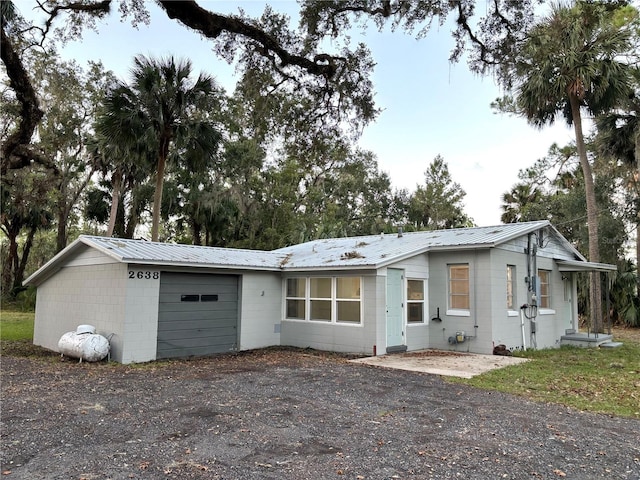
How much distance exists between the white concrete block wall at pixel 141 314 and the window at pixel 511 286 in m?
9.13

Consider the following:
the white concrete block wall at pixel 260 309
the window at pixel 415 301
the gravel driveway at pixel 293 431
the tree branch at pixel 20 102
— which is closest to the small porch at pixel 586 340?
the window at pixel 415 301

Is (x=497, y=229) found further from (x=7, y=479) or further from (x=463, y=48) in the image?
(x=7, y=479)

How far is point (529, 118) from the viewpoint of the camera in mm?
17797

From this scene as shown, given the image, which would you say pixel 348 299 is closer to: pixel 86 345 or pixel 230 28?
pixel 86 345

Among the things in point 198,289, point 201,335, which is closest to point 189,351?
point 201,335

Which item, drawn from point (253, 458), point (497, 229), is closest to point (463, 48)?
point (497, 229)

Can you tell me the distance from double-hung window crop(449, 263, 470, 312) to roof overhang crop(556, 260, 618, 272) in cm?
441

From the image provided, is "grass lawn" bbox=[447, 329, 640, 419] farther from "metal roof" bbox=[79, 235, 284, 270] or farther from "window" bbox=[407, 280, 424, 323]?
"metal roof" bbox=[79, 235, 284, 270]

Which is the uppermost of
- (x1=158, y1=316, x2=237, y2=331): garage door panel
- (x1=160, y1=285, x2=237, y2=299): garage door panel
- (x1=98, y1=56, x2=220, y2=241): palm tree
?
(x1=98, y1=56, x2=220, y2=241): palm tree

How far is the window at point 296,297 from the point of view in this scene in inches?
507

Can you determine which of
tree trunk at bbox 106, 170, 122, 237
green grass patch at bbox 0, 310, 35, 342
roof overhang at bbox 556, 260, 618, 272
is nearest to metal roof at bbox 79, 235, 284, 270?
green grass patch at bbox 0, 310, 35, 342

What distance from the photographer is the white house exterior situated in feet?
33.9

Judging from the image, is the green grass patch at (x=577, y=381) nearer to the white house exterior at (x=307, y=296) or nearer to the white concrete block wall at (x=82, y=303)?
the white house exterior at (x=307, y=296)

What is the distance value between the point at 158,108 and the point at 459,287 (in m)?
10.5
